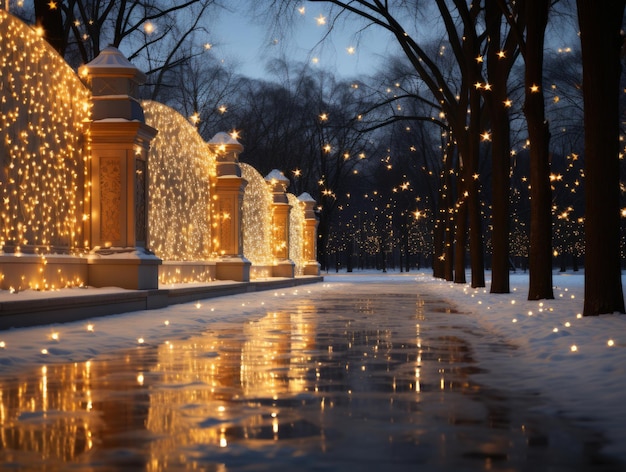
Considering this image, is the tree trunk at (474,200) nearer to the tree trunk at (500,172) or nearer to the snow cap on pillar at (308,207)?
the tree trunk at (500,172)

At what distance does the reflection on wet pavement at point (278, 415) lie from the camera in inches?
182

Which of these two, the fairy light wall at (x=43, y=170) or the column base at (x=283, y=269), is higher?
the fairy light wall at (x=43, y=170)

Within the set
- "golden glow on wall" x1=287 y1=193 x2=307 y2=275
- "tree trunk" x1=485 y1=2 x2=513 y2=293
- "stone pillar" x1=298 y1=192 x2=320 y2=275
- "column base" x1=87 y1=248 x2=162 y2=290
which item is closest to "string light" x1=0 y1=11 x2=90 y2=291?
"column base" x1=87 y1=248 x2=162 y2=290

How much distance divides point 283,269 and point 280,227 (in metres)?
1.78

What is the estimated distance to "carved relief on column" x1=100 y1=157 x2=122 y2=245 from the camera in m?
16.8

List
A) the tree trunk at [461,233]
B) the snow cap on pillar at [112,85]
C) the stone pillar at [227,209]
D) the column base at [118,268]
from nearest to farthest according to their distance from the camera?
the column base at [118,268] < the snow cap on pillar at [112,85] < the stone pillar at [227,209] < the tree trunk at [461,233]

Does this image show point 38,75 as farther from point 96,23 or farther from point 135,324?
point 96,23

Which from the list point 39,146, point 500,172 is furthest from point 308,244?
point 39,146

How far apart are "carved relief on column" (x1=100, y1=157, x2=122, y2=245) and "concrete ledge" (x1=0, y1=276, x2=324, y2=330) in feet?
5.20

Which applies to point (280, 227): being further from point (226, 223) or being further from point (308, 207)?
point (226, 223)

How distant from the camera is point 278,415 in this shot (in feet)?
19.4

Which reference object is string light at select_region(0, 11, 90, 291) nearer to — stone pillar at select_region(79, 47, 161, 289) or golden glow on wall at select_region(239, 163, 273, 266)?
stone pillar at select_region(79, 47, 161, 289)

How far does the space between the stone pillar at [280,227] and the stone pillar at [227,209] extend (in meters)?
10.3

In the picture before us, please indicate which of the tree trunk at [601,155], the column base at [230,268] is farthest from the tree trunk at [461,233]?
the tree trunk at [601,155]
